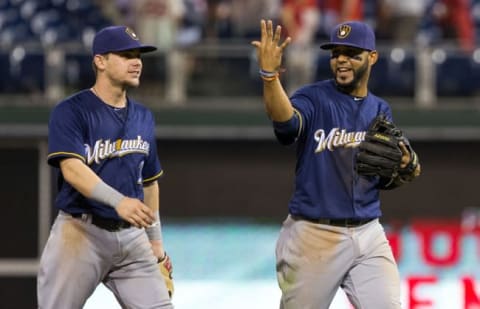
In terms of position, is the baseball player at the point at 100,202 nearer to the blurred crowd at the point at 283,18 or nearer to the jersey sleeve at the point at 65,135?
the jersey sleeve at the point at 65,135

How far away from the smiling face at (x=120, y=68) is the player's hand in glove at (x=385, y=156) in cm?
116

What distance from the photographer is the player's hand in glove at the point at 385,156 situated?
5809 mm

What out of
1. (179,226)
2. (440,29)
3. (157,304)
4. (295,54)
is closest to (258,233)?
(179,226)

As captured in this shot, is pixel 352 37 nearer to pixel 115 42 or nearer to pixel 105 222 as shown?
pixel 115 42

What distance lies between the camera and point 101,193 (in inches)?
213

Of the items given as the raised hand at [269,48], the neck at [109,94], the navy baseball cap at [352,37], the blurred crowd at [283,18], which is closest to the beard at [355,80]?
the navy baseball cap at [352,37]

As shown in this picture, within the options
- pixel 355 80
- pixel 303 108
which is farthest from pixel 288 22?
pixel 303 108

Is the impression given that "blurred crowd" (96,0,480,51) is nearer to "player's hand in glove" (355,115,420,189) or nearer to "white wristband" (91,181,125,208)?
"player's hand in glove" (355,115,420,189)

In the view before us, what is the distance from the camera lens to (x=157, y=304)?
578 cm

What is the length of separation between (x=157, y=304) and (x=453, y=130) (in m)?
4.83

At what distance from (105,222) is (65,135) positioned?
0.47m

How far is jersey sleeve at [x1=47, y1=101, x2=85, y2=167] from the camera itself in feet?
18.3

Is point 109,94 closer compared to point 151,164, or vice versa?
point 109,94

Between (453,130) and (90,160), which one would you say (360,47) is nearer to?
(90,160)
